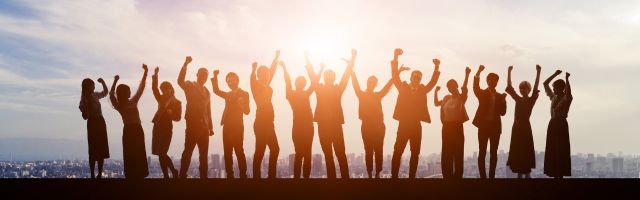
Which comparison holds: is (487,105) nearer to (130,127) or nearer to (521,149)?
(521,149)

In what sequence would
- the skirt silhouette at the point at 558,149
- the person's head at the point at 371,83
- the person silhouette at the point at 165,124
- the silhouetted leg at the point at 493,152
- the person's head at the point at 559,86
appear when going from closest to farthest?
the person's head at the point at 371,83, the silhouetted leg at the point at 493,152, the person silhouette at the point at 165,124, the person's head at the point at 559,86, the skirt silhouette at the point at 558,149

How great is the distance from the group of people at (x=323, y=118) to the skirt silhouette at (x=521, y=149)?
18 mm

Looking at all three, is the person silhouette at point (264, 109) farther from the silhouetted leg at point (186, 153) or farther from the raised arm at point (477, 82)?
the raised arm at point (477, 82)

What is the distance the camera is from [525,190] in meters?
8.40

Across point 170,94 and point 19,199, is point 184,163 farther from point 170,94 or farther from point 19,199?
point 19,199

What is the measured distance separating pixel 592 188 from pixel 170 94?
22.4 feet

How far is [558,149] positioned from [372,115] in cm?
383

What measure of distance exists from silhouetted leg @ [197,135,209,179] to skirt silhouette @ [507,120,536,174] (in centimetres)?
552

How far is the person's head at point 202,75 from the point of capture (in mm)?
10422

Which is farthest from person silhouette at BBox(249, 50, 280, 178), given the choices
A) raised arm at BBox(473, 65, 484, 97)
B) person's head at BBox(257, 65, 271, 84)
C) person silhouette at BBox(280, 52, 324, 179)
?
raised arm at BBox(473, 65, 484, 97)

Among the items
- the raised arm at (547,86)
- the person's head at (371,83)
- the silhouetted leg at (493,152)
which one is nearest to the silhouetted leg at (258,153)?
the person's head at (371,83)

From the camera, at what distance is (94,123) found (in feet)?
36.6

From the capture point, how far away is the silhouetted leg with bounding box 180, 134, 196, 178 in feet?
34.8

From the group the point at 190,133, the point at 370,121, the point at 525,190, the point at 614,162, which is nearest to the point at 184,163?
the point at 190,133
